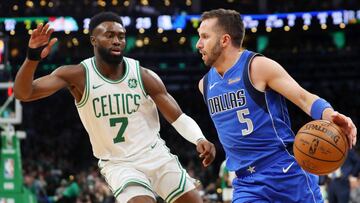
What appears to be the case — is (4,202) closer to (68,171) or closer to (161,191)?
(161,191)

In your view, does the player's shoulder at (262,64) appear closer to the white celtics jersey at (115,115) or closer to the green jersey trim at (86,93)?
the white celtics jersey at (115,115)

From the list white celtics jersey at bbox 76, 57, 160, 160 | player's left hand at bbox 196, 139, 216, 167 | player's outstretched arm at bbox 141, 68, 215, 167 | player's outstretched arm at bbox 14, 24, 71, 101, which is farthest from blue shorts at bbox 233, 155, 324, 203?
player's outstretched arm at bbox 14, 24, 71, 101

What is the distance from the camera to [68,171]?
941 inches

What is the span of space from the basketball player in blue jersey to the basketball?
227 mm

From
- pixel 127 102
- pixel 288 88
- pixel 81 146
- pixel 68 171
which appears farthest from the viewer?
pixel 81 146

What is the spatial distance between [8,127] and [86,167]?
1482 cm

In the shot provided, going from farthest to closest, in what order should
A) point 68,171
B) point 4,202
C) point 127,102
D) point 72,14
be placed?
1. point 72,14
2. point 68,171
3. point 4,202
4. point 127,102

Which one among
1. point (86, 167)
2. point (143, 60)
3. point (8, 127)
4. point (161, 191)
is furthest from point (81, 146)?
point (161, 191)

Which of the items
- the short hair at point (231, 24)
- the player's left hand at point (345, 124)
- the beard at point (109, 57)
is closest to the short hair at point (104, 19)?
the beard at point (109, 57)

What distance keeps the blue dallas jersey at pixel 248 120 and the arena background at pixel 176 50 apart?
15.5 meters

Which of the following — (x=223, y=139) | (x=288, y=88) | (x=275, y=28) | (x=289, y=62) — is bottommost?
(x=289, y=62)

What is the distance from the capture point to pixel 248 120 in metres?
5.38

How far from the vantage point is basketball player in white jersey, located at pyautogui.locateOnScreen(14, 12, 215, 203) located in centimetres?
627

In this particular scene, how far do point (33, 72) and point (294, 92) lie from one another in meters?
2.05
